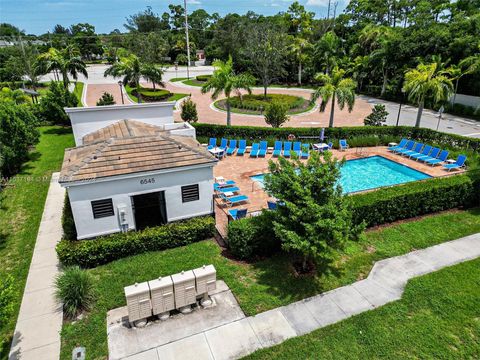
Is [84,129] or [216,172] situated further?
[216,172]

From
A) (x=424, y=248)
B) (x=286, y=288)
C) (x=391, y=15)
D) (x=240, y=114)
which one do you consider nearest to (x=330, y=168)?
(x=286, y=288)

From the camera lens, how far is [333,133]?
82.7ft

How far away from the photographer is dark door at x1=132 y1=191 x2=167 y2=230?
14242 millimetres

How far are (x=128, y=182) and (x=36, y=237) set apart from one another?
504 cm

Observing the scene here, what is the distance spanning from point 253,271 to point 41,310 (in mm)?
6727

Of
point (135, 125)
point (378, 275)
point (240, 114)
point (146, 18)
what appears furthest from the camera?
point (146, 18)

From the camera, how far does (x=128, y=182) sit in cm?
1257

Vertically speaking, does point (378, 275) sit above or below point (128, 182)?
below

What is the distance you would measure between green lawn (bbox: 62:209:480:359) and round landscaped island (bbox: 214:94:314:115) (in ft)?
80.7

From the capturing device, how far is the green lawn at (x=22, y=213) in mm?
11648

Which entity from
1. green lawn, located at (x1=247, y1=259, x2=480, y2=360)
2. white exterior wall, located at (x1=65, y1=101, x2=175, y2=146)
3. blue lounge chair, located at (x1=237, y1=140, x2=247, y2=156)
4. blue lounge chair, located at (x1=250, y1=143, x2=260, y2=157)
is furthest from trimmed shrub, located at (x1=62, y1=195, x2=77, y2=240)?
blue lounge chair, located at (x1=250, y1=143, x2=260, y2=157)

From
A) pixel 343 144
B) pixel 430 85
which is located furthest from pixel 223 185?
pixel 430 85

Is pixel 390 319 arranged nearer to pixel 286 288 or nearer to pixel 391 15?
pixel 286 288

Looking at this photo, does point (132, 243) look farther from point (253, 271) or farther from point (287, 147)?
point (287, 147)
